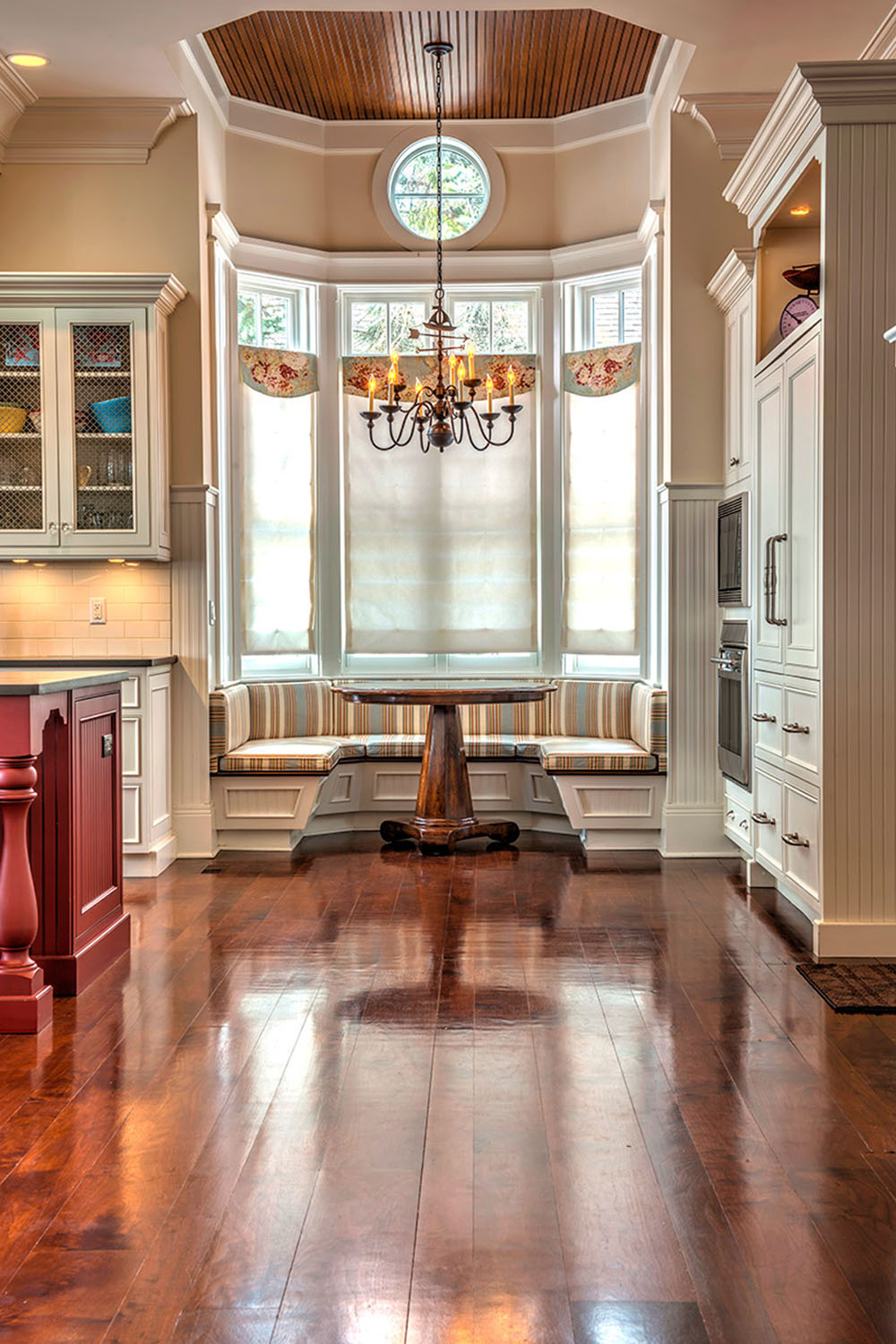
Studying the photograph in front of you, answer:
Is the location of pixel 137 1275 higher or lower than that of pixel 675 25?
lower

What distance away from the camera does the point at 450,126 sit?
7.29 meters

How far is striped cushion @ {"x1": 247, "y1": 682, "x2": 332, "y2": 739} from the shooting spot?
6.88m

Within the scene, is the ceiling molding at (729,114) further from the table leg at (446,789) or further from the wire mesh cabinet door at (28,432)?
the wire mesh cabinet door at (28,432)

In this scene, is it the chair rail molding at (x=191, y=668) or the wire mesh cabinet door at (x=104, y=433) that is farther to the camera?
the chair rail molding at (x=191, y=668)

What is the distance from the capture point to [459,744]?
251 inches

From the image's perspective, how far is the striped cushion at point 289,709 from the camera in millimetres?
6879

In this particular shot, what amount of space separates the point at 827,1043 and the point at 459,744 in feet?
10.7

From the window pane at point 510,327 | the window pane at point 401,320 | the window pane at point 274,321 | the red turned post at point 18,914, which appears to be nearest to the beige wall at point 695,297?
the window pane at point 510,327

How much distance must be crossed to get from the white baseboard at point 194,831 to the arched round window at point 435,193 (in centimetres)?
359

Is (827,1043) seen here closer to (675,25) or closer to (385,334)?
(675,25)

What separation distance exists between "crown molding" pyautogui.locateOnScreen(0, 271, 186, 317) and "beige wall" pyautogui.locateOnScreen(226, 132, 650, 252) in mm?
1369

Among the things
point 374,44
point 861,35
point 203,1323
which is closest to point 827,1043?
point 203,1323

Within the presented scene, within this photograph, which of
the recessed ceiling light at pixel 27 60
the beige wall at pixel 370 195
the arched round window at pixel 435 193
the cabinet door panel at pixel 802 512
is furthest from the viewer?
the arched round window at pixel 435 193

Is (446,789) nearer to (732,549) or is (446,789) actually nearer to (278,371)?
(732,549)
